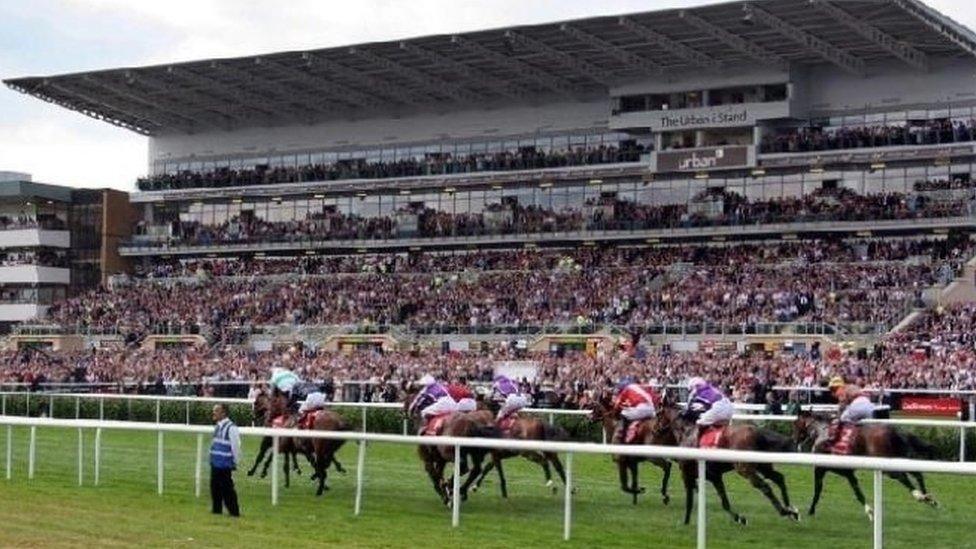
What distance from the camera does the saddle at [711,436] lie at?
12.8m

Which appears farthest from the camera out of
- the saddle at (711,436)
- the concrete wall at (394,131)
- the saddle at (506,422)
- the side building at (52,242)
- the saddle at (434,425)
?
the side building at (52,242)

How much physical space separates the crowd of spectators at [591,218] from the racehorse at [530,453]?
→ 2711 centimetres

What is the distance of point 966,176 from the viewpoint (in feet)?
136

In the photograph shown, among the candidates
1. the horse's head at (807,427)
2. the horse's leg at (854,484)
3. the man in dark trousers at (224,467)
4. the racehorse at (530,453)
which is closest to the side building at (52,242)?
the racehorse at (530,453)

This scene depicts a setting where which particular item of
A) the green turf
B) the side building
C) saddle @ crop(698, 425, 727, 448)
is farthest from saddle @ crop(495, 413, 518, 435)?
the side building

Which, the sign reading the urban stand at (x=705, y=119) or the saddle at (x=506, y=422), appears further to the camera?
the sign reading the urban stand at (x=705, y=119)

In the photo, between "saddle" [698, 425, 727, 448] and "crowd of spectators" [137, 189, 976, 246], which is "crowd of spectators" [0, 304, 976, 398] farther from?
"saddle" [698, 425, 727, 448]

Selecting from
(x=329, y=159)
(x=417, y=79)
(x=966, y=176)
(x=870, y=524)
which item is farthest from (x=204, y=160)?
(x=870, y=524)

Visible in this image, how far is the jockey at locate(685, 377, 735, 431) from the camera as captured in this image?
12992 mm

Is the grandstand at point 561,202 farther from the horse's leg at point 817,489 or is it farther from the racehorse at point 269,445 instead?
the horse's leg at point 817,489

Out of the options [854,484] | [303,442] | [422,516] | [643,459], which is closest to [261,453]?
[303,442]

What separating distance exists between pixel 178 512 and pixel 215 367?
2385 centimetres

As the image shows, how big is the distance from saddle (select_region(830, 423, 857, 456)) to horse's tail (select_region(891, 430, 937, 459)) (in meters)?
0.35

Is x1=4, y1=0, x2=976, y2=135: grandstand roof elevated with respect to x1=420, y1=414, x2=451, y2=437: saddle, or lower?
elevated
